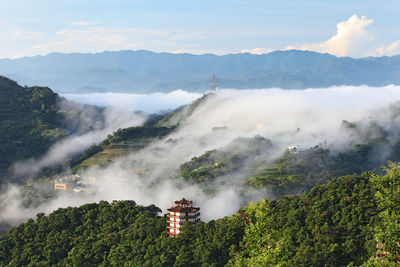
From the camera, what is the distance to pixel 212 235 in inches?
2532

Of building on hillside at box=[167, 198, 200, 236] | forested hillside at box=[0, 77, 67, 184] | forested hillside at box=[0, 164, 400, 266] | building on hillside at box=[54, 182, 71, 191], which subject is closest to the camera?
forested hillside at box=[0, 164, 400, 266]

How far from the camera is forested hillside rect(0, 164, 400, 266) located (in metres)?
55.8

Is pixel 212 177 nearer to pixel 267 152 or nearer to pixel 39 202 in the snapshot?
pixel 267 152

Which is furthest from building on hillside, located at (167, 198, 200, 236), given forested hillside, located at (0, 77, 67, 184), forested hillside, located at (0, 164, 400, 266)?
forested hillside, located at (0, 77, 67, 184)

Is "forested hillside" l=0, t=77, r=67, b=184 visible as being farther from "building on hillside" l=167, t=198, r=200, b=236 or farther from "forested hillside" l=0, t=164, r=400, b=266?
"building on hillside" l=167, t=198, r=200, b=236

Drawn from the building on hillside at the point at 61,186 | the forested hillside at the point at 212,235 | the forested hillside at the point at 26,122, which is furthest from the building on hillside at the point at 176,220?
the forested hillside at the point at 26,122

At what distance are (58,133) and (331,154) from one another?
255ft

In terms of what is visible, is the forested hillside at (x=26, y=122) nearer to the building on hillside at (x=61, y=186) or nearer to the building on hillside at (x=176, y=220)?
the building on hillside at (x=61, y=186)

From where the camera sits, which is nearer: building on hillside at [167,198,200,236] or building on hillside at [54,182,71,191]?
building on hillside at [167,198,200,236]

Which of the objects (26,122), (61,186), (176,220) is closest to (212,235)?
(176,220)

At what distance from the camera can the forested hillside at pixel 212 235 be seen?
2197 inches

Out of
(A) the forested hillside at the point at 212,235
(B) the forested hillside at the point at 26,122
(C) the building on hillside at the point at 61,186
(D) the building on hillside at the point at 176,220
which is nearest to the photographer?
(A) the forested hillside at the point at 212,235

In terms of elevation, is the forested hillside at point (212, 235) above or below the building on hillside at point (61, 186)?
above

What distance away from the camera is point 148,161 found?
511ft
